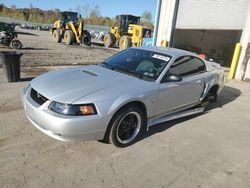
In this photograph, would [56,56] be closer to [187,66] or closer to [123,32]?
[187,66]

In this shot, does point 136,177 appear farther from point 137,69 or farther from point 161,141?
point 137,69

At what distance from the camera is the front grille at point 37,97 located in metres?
3.47

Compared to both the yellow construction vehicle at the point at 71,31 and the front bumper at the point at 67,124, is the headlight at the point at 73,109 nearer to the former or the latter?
the front bumper at the point at 67,124

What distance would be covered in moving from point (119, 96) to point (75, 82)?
2.47 feet

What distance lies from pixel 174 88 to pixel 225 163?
1474 millimetres

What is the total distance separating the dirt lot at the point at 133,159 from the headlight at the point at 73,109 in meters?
0.69

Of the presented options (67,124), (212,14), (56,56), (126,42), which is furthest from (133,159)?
(126,42)

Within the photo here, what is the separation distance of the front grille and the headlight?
262 mm

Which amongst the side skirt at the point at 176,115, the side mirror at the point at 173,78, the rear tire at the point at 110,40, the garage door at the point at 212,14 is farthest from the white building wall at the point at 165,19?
the side mirror at the point at 173,78

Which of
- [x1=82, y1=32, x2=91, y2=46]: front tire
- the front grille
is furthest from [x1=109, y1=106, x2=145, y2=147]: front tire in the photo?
[x1=82, y1=32, x2=91, y2=46]: front tire

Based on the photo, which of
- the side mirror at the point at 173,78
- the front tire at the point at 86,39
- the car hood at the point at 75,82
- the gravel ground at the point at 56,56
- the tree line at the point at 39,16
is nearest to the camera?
the car hood at the point at 75,82

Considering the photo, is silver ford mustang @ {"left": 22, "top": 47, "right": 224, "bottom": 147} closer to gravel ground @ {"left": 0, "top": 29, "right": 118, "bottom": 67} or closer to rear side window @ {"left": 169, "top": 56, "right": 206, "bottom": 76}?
rear side window @ {"left": 169, "top": 56, "right": 206, "bottom": 76}

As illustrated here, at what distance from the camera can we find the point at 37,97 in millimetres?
3604

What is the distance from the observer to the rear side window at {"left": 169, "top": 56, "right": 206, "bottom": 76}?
4.54 metres
